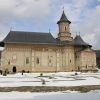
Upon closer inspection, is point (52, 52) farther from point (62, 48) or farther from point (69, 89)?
point (69, 89)

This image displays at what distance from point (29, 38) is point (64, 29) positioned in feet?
31.5

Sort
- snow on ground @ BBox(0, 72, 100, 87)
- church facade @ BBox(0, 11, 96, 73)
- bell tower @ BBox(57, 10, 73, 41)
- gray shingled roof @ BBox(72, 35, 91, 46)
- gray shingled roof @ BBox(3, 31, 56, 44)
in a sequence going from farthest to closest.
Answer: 1. bell tower @ BBox(57, 10, 73, 41)
2. gray shingled roof @ BBox(72, 35, 91, 46)
3. gray shingled roof @ BBox(3, 31, 56, 44)
4. church facade @ BBox(0, 11, 96, 73)
5. snow on ground @ BBox(0, 72, 100, 87)

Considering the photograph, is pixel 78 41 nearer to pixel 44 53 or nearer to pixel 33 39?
pixel 44 53

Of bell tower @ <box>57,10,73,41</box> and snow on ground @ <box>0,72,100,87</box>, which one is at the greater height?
bell tower @ <box>57,10,73,41</box>

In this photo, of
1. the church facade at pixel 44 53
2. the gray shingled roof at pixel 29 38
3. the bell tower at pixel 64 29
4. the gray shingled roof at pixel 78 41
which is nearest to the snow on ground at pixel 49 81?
the church facade at pixel 44 53

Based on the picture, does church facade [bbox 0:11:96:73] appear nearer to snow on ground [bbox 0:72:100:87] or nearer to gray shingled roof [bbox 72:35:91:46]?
gray shingled roof [bbox 72:35:91:46]

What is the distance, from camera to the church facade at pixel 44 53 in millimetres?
54719

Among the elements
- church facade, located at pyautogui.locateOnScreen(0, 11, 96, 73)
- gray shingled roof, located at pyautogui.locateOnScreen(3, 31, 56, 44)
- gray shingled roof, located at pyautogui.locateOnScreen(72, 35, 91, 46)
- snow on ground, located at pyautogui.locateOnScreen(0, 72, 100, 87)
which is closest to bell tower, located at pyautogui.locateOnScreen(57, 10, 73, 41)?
church facade, located at pyautogui.locateOnScreen(0, 11, 96, 73)

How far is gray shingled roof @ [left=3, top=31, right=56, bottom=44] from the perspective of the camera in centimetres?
5559

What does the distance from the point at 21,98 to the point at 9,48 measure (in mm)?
40416

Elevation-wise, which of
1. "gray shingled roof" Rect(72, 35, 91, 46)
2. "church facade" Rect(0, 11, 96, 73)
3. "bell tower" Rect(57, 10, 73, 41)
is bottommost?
"church facade" Rect(0, 11, 96, 73)

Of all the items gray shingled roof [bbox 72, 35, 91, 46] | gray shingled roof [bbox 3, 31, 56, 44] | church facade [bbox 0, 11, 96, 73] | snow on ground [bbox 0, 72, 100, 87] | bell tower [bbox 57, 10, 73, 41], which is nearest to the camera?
snow on ground [bbox 0, 72, 100, 87]

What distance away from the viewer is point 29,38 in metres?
57.1

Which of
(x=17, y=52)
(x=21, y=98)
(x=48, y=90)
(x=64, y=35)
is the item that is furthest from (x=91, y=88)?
(x=64, y=35)
